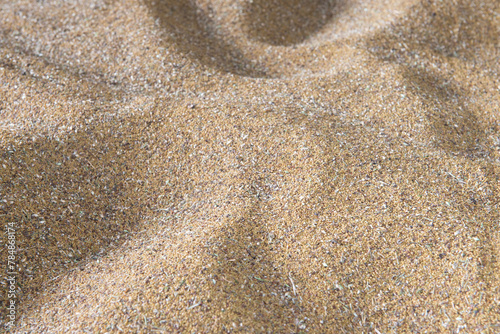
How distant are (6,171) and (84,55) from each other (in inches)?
51.1

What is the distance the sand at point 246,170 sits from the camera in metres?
2.03

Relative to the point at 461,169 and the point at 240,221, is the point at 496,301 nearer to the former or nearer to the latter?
the point at 461,169

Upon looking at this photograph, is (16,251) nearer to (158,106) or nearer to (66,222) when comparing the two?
(66,222)

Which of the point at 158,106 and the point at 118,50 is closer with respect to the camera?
the point at 158,106

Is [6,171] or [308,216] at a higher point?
[6,171]

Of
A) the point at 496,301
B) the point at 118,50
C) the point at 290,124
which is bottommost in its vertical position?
the point at 496,301

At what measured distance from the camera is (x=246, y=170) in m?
2.53

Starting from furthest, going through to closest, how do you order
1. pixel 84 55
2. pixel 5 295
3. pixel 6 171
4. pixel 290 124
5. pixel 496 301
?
pixel 84 55
pixel 290 124
pixel 6 171
pixel 5 295
pixel 496 301

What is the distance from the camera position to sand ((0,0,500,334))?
2027 mm

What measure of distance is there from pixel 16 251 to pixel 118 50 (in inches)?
70.7

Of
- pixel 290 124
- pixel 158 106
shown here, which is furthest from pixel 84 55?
pixel 290 124

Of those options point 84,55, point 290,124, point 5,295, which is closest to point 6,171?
point 5,295

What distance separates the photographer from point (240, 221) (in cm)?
228

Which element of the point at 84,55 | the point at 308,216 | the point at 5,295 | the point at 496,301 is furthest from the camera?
the point at 84,55
